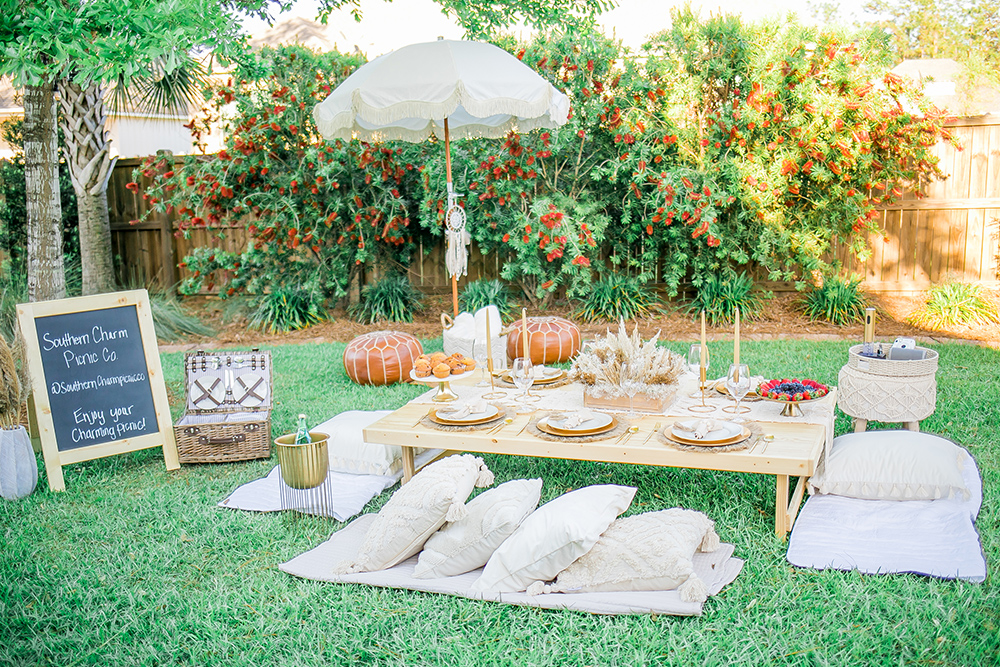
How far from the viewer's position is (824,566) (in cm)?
307

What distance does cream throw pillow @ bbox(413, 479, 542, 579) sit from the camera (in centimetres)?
304

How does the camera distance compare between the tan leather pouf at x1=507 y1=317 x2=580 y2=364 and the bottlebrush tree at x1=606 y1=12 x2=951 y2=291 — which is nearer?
the tan leather pouf at x1=507 y1=317 x2=580 y2=364

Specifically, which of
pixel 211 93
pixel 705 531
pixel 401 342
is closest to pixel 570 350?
pixel 401 342

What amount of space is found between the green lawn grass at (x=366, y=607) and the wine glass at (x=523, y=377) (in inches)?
18.8

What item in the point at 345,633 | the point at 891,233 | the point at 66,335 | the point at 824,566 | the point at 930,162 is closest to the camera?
the point at 345,633

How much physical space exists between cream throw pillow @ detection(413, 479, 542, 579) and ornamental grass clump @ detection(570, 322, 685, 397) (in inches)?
41.2

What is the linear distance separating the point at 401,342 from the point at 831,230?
188 inches

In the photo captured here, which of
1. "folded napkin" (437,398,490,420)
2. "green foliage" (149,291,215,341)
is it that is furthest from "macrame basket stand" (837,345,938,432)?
"green foliage" (149,291,215,341)

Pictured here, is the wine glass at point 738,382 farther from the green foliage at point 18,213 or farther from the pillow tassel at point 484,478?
the green foliage at point 18,213

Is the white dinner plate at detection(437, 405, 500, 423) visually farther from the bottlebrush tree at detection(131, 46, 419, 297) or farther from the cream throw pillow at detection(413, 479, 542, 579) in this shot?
the bottlebrush tree at detection(131, 46, 419, 297)

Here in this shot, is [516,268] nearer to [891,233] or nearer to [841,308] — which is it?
[841,308]

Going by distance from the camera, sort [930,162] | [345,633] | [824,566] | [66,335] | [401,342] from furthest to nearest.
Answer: [930,162], [401,342], [66,335], [824,566], [345,633]

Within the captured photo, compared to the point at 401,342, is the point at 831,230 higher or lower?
higher

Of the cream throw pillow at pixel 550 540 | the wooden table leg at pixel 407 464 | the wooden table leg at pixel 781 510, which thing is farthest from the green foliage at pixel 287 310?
the wooden table leg at pixel 781 510
